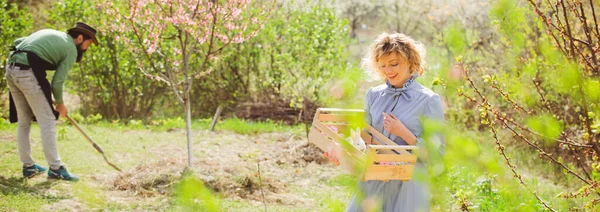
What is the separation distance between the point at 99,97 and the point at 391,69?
7.89 metres

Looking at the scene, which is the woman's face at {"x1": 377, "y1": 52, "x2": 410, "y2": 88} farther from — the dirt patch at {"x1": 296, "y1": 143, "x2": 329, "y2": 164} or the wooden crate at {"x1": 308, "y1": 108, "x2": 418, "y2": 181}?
the dirt patch at {"x1": 296, "y1": 143, "x2": 329, "y2": 164}

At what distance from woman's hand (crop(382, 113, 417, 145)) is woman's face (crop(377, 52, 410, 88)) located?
8.0 inches

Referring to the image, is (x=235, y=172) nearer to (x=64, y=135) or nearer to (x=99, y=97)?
(x=64, y=135)

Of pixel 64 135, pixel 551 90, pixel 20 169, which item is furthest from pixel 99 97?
pixel 551 90

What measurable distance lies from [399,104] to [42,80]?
3.55 m

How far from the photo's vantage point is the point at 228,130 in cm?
905

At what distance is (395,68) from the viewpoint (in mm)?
2789

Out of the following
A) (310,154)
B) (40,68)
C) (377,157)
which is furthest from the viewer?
(310,154)

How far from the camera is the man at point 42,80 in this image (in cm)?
515

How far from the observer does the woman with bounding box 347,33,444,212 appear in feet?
8.61

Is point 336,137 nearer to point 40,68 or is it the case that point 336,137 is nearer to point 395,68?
point 395,68

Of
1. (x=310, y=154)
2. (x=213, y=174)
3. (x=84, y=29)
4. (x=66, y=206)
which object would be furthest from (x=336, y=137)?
(x=310, y=154)

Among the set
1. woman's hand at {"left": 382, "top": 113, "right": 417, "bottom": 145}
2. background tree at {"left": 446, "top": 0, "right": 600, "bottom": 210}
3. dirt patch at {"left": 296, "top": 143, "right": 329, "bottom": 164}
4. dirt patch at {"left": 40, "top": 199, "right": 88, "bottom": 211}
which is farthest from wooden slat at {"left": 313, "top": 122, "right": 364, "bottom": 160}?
dirt patch at {"left": 296, "top": 143, "right": 329, "bottom": 164}

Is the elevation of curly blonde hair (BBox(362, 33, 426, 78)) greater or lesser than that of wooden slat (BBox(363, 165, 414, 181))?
greater
